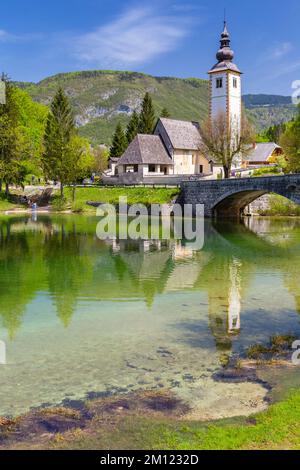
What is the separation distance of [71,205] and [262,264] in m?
48.8

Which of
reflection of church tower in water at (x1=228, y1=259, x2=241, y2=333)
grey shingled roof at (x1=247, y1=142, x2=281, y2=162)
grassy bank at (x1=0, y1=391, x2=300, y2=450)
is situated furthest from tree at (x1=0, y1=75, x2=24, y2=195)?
grassy bank at (x1=0, y1=391, x2=300, y2=450)

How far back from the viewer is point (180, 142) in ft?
273

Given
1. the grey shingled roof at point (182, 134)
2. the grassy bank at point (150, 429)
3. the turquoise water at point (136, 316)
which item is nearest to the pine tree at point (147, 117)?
the grey shingled roof at point (182, 134)

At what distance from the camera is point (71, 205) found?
74.0 metres

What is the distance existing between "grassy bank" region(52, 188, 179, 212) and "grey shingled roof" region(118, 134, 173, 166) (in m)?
6.57

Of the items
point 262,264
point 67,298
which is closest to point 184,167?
point 262,264

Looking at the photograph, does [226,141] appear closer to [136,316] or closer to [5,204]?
[5,204]

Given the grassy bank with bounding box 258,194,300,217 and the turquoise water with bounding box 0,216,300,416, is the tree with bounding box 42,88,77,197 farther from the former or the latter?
the turquoise water with bounding box 0,216,300,416

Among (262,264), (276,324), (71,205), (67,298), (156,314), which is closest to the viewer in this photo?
(276,324)

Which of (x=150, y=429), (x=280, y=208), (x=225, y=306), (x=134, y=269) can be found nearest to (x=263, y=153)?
(x=280, y=208)

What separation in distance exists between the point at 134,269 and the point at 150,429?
1848cm

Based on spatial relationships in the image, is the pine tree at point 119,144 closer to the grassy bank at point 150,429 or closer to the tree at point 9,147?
the tree at point 9,147

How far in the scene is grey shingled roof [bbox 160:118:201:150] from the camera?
8244 cm
